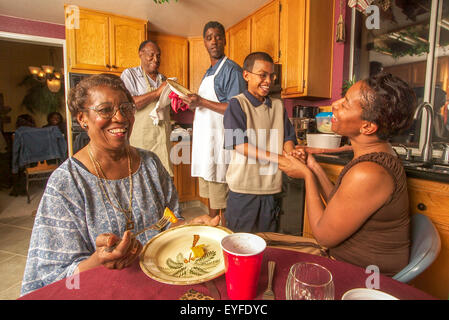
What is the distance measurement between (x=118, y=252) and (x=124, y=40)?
3818 mm

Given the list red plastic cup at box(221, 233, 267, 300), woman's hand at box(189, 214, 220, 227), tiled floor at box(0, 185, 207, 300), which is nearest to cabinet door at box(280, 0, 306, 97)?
tiled floor at box(0, 185, 207, 300)

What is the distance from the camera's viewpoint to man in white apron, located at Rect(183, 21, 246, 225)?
2061 mm

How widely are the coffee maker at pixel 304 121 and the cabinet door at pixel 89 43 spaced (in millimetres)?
2758

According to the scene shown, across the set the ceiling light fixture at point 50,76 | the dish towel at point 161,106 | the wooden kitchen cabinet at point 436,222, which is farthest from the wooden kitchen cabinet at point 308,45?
the ceiling light fixture at point 50,76

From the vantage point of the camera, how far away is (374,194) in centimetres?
84

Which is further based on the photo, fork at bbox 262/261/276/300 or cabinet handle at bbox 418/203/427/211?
cabinet handle at bbox 418/203/427/211

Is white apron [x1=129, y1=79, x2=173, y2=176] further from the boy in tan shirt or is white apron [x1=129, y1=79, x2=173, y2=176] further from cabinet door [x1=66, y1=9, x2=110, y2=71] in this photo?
cabinet door [x1=66, y1=9, x2=110, y2=71]

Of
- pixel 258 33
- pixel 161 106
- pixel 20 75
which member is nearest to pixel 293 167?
pixel 161 106

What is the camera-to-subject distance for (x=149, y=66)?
226 centimetres

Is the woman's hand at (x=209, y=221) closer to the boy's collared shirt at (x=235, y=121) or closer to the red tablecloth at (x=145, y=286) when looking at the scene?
the red tablecloth at (x=145, y=286)

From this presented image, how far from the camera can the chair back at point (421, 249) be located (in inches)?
31.2
